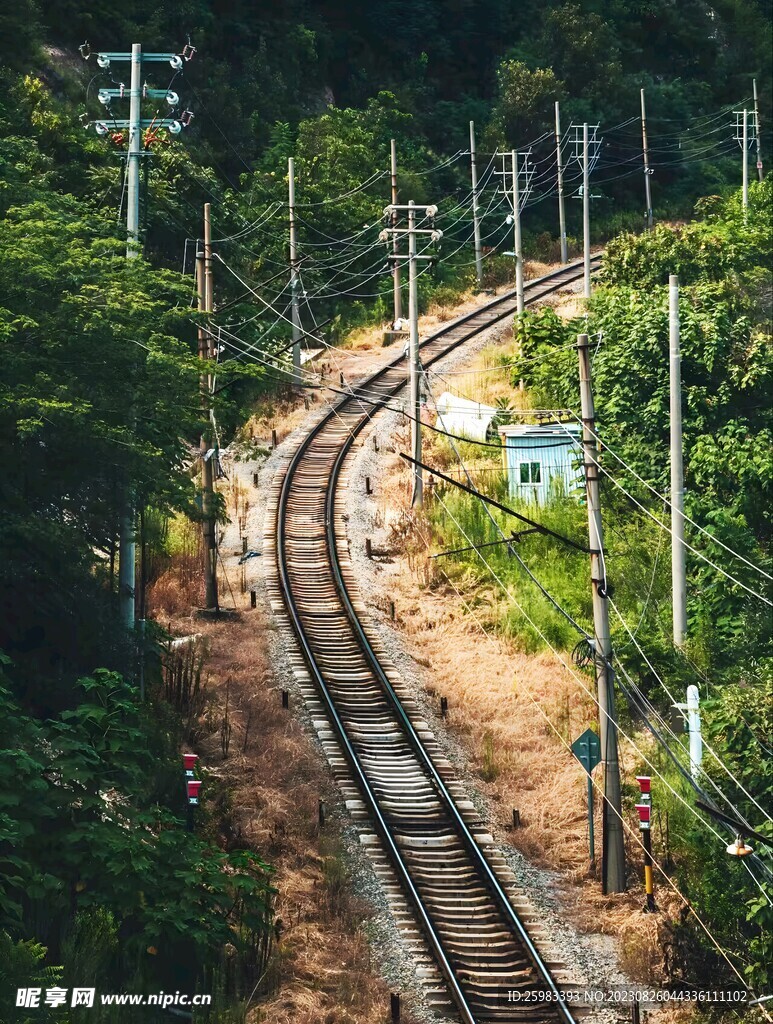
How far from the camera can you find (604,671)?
22.0 meters

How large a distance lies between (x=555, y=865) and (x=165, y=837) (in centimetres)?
694

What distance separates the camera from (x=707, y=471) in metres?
32.6

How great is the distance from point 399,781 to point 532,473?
1324cm

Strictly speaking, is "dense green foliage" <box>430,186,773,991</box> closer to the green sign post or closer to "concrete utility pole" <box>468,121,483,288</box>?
the green sign post

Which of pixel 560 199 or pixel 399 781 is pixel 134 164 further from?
pixel 560 199

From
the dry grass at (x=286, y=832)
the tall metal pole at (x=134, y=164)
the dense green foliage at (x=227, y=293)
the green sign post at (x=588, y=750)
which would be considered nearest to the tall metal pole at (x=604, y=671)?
the green sign post at (x=588, y=750)

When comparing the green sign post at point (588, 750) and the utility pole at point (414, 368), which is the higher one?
the utility pole at point (414, 368)

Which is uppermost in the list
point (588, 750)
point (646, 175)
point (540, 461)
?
point (646, 175)

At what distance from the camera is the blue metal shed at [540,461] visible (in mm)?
36850

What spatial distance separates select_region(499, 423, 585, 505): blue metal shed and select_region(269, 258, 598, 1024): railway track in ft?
14.3

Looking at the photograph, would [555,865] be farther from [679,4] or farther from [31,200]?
[679,4]

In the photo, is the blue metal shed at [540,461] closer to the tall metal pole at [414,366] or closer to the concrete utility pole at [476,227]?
the tall metal pole at [414,366]

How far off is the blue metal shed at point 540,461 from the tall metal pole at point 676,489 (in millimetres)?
8678

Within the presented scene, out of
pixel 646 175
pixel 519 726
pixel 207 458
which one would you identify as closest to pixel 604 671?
pixel 519 726
